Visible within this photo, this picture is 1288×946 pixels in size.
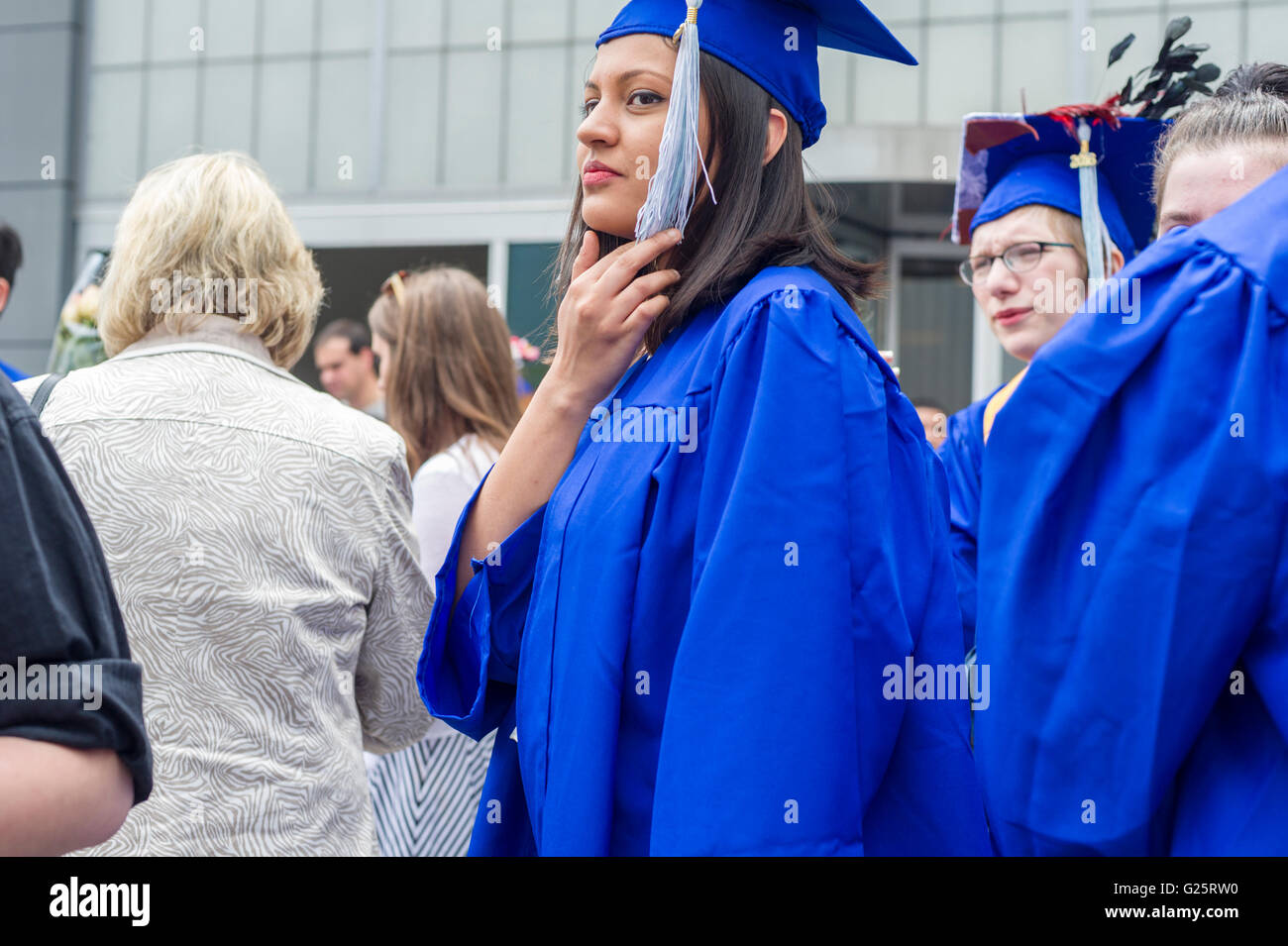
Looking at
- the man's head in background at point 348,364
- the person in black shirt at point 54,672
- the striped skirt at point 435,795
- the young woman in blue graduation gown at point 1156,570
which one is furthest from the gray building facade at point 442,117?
the person in black shirt at point 54,672

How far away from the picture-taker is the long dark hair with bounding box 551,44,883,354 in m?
1.86

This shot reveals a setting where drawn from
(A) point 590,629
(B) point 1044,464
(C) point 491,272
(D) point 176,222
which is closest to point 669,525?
(A) point 590,629

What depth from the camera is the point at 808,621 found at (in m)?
1.53

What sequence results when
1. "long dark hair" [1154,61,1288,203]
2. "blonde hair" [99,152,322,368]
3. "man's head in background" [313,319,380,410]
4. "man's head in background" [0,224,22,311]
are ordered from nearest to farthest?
"long dark hair" [1154,61,1288,203] < "blonde hair" [99,152,322,368] < "man's head in background" [0,224,22,311] < "man's head in background" [313,319,380,410]

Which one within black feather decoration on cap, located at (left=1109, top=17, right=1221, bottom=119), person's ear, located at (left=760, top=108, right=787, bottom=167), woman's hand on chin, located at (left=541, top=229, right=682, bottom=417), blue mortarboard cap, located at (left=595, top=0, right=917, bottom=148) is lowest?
woman's hand on chin, located at (left=541, top=229, right=682, bottom=417)

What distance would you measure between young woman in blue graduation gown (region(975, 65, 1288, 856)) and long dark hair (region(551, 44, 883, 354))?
1.59ft

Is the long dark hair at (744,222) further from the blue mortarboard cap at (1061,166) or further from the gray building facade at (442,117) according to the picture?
the gray building facade at (442,117)

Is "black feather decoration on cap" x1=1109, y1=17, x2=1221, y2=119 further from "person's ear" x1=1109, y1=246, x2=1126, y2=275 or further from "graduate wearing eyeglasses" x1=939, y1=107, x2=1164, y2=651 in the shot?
"person's ear" x1=1109, y1=246, x2=1126, y2=275

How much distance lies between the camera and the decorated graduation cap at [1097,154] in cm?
322

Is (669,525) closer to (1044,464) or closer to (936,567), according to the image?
(936,567)

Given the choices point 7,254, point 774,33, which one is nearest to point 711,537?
point 774,33

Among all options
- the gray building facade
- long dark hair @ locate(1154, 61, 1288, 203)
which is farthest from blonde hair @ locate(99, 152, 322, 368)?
the gray building facade

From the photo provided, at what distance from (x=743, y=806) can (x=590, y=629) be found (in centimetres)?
32

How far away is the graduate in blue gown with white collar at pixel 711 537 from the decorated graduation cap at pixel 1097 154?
4.41 feet
